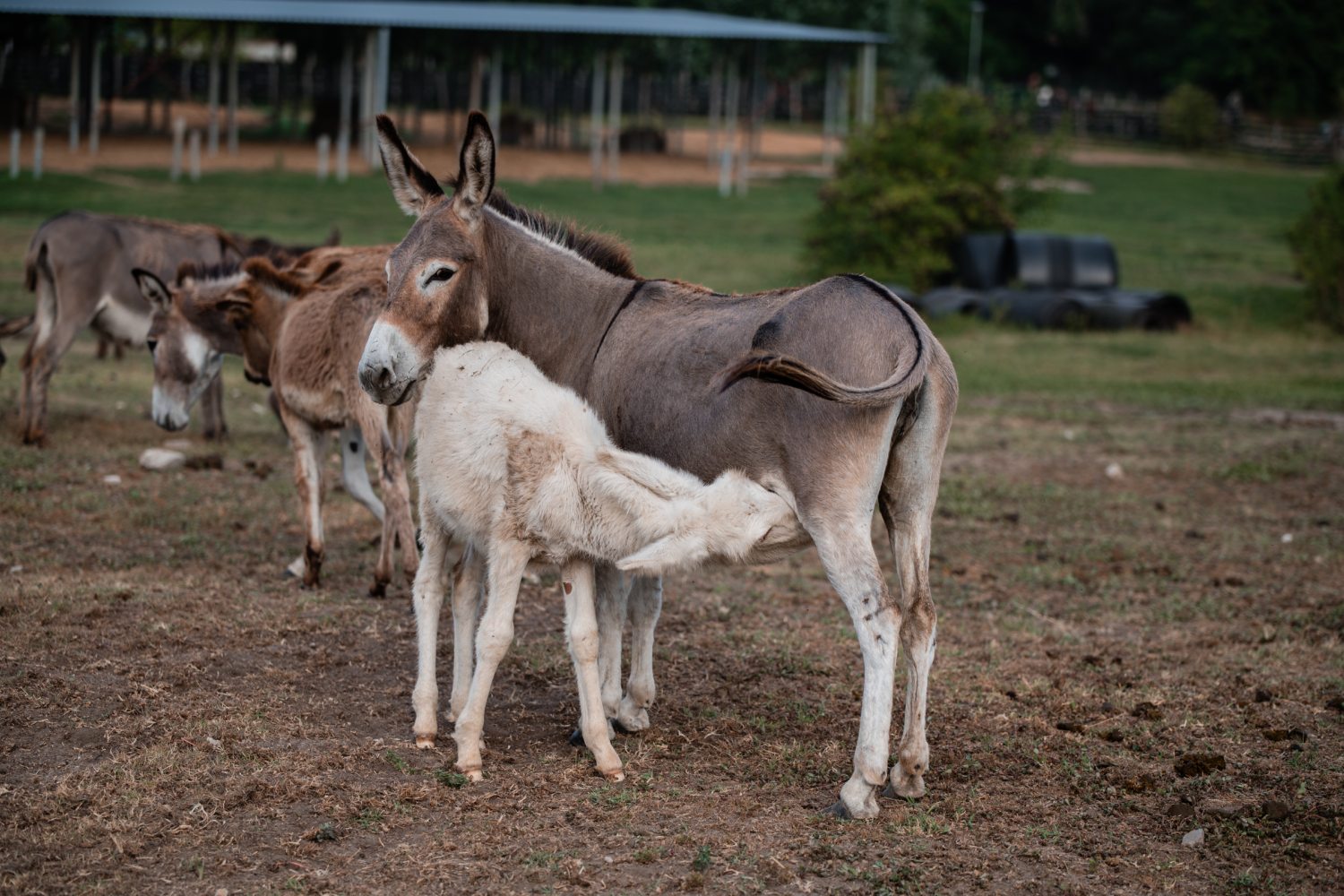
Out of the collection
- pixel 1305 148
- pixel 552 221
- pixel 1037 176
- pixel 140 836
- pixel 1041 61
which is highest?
pixel 1041 61

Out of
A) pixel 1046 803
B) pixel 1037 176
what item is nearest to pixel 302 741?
pixel 1046 803

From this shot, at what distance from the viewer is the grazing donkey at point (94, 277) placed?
11953 mm

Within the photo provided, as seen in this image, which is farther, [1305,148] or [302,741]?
[1305,148]

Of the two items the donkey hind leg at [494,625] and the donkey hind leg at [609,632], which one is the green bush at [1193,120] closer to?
the donkey hind leg at [609,632]

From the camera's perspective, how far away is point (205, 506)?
10.2m

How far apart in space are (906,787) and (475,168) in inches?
125

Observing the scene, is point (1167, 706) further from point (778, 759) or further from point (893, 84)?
point (893, 84)

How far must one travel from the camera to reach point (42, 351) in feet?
39.3

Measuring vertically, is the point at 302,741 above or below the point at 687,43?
below

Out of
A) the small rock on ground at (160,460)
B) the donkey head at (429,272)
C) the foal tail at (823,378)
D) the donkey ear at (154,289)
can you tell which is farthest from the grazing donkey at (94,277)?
the foal tail at (823,378)

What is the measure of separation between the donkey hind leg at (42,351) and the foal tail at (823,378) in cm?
846

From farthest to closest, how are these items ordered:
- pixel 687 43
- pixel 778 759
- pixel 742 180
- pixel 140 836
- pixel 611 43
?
pixel 687 43 → pixel 611 43 → pixel 742 180 → pixel 778 759 → pixel 140 836

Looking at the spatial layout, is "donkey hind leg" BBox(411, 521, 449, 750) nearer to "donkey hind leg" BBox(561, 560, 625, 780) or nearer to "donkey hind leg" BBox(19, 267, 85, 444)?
"donkey hind leg" BBox(561, 560, 625, 780)

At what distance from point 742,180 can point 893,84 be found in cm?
3180
